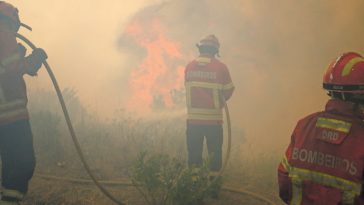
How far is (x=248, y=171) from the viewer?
670 cm

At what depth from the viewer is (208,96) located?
18.6 feet

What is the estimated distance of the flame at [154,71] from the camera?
38.4 feet

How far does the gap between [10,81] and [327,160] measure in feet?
9.86

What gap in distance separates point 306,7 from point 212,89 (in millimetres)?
8747

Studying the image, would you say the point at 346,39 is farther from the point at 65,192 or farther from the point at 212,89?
the point at 65,192

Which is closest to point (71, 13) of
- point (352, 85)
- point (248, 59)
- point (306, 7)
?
point (248, 59)

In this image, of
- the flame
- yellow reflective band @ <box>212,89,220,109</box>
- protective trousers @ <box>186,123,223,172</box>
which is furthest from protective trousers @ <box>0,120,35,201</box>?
the flame

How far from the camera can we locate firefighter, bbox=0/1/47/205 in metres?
3.77

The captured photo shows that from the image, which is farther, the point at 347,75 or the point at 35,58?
the point at 35,58

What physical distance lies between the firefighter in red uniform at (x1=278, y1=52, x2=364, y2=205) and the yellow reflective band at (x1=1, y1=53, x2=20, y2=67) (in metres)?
2.78

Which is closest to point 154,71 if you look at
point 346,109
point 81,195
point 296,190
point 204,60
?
point 204,60

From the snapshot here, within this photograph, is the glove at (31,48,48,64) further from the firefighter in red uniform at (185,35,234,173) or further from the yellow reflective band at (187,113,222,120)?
the yellow reflective band at (187,113,222,120)

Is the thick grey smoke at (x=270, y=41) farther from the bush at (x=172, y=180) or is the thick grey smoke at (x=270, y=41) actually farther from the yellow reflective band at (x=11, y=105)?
the yellow reflective band at (x=11, y=105)

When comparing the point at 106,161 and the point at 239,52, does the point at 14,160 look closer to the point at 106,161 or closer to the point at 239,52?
the point at 106,161
